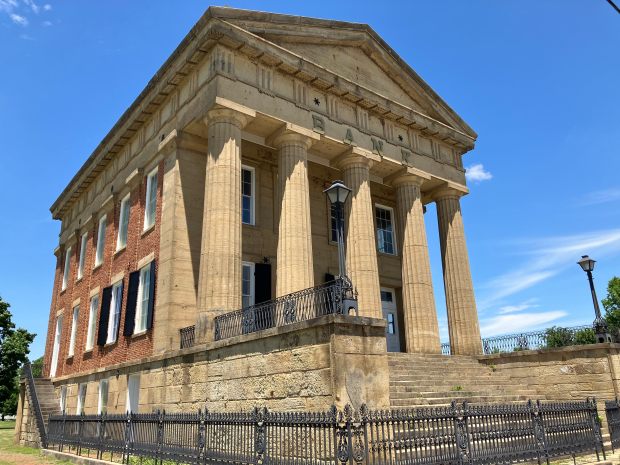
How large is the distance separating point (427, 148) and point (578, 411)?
13.8 metres

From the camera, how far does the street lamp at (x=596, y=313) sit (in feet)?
50.9

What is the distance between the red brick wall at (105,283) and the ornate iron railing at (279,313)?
177 inches

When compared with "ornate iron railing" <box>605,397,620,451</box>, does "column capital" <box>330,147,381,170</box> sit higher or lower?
higher

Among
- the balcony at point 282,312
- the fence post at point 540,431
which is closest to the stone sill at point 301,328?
the balcony at point 282,312

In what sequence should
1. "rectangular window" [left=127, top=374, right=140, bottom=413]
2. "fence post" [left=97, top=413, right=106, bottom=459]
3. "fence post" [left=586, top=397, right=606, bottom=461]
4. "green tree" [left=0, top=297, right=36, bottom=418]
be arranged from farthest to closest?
1. "green tree" [left=0, top=297, right=36, bottom=418]
2. "rectangular window" [left=127, top=374, right=140, bottom=413]
3. "fence post" [left=97, top=413, right=106, bottom=459]
4. "fence post" [left=586, top=397, right=606, bottom=461]

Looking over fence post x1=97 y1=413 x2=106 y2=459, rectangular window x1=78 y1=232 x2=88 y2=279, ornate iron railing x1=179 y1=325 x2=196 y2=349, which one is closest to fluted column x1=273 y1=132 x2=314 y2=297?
ornate iron railing x1=179 y1=325 x2=196 y2=349

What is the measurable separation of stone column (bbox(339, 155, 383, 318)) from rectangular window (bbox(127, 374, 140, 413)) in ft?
25.3

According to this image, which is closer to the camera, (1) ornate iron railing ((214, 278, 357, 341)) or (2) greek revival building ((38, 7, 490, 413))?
(1) ornate iron railing ((214, 278, 357, 341))

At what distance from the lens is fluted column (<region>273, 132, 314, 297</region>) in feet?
50.0

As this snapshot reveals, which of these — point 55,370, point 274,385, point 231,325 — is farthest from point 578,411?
point 55,370

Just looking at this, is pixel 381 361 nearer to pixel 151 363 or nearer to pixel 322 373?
pixel 322 373

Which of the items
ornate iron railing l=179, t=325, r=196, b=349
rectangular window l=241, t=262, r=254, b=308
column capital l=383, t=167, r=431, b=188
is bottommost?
ornate iron railing l=179, t=325, r=196, b=349

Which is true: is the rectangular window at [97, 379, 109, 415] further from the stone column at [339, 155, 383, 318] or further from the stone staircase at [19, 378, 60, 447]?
the stone column at [339, 155, 383, 318]

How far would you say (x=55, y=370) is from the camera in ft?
87.0
